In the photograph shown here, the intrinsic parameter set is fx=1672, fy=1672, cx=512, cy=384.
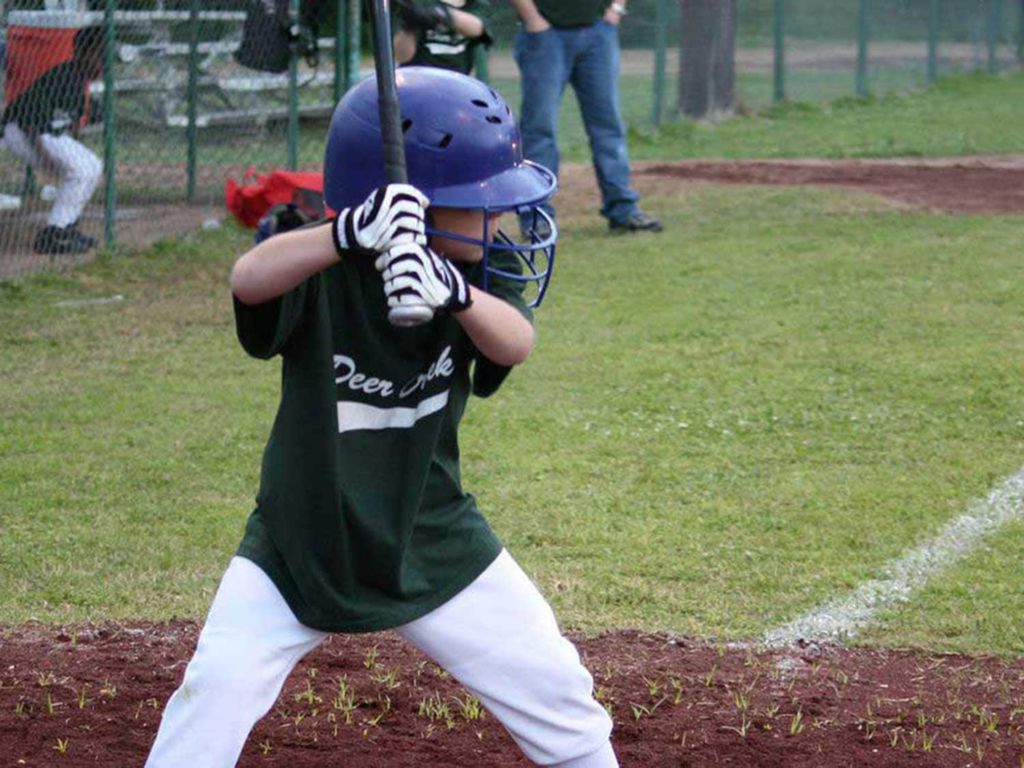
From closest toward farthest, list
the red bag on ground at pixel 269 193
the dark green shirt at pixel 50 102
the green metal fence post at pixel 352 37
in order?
the dark green shirt at pixel 50 102
the red bag on ground at pixel 269 193
the green metal fence post at pixel 352 37

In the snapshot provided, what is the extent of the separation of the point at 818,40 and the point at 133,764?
1746cm

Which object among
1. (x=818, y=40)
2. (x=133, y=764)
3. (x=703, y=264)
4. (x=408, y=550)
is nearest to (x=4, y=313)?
(x=703, y=264)

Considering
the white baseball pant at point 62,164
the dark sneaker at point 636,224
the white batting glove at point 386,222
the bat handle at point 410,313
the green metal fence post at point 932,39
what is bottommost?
the green metal fence post at point 932,39

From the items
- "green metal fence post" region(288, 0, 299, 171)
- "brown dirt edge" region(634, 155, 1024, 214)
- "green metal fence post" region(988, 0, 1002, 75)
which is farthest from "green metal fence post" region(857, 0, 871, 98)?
"green metal fence post" region(288, 0, 299, 171)

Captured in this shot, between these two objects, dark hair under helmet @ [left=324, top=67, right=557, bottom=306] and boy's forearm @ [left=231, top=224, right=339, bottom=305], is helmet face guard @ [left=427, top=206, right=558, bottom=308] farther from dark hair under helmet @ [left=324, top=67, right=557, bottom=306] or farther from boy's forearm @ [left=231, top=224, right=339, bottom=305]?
boy's forearm @ [left=231, top=224, right=339, bottom=305]

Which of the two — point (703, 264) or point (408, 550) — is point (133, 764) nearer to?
point (408, 550)

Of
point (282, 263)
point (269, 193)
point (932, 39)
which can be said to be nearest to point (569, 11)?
point (269, 193)

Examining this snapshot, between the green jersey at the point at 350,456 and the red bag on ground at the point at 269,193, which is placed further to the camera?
the red bag on ground at the point at 269,193

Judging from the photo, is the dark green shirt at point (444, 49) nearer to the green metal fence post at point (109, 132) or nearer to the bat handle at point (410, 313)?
the green metal fence post at point (109, 132)

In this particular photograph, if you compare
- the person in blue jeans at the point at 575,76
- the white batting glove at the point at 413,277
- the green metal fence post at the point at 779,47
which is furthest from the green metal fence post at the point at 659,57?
the white batting glove at the point at 413,277

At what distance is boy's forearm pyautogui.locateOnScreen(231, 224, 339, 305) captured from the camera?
2758 mm

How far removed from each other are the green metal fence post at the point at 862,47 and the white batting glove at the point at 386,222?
17.9 metres

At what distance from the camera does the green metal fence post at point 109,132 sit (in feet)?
31.3

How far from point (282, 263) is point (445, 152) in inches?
15.9
